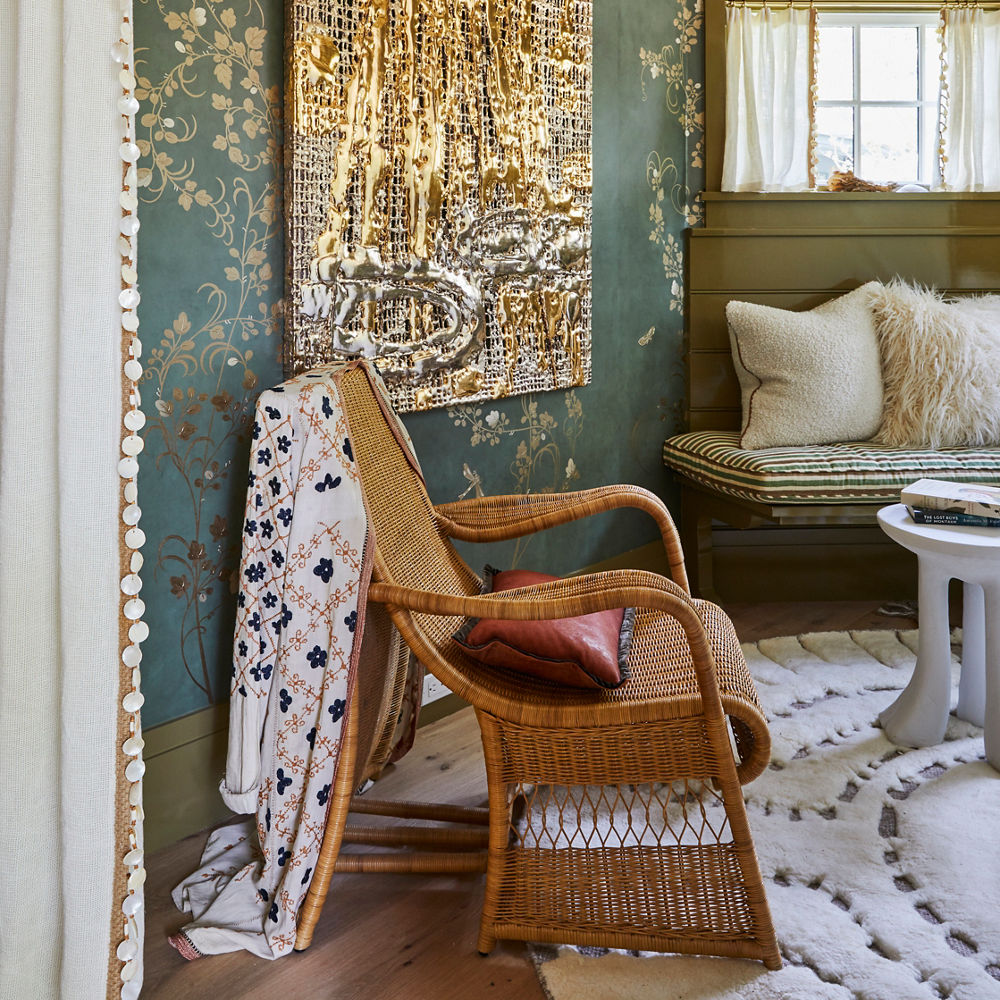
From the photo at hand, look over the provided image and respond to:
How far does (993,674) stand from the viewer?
217 centimetres

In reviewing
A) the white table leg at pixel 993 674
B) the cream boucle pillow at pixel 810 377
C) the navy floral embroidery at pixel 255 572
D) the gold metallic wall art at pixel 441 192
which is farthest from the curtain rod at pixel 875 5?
the navy floral embroidery at pixel 255 572

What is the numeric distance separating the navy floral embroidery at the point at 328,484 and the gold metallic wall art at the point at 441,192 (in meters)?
0.51

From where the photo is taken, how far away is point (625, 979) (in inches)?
61.4

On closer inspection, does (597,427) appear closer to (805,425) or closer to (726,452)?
(726,452)

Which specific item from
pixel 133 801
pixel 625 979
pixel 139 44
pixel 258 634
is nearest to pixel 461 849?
pixel 625 979

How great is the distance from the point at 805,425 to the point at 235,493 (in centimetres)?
197

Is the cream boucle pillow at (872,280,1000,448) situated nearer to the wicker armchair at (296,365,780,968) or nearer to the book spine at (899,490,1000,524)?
the book spine at (899,490,1000,524)

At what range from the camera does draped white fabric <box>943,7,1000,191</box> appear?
3.45m

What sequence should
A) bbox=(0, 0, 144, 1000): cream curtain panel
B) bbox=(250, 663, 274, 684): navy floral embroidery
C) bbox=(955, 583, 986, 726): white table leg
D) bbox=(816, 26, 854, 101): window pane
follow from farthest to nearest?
bbox=(816, 26, 854, 101): window pane < bbox=(955, 583, 986, 726): white table leg < bbox=(250, 663, 274, 684): navy floral embroidery < bbox=(0, 0, 144, 1000): cream curtain panel

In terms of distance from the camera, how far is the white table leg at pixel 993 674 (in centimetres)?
215

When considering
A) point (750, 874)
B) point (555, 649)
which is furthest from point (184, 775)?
point (750, 874)

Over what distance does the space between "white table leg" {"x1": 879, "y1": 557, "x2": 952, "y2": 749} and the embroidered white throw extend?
54.1 inches

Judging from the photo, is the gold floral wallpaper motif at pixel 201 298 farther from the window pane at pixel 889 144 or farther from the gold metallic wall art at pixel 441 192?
the window pane at pixel 889 144

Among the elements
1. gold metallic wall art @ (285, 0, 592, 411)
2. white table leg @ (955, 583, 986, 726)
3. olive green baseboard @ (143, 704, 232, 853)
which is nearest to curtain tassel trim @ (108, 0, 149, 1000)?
olive green baseboard @ (143, 704, 232, 853)
